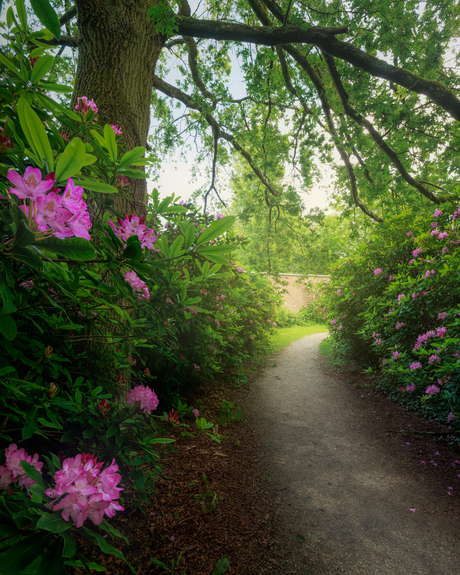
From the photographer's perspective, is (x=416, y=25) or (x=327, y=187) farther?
(x=327, y=187)

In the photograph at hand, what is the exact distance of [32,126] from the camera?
0.58 metres

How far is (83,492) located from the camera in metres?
0.71

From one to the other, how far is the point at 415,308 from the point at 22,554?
433 cm

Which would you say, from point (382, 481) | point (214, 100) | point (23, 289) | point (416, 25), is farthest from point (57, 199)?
point (214, 100)

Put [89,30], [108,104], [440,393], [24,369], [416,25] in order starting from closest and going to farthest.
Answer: [24,369], [108,104], [89,30], [440,393], [416,25]

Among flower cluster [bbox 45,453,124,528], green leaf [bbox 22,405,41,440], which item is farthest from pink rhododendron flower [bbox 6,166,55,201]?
green leaf [bbox 22,405,41,440]

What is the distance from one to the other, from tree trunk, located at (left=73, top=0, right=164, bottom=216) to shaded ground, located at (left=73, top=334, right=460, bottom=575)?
2.21m

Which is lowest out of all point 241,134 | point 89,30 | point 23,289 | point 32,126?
point 23,289

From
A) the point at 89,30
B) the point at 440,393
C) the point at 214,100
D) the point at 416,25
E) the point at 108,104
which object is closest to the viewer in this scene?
the point at 108,104

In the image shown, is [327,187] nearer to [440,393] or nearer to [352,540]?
[440,393]

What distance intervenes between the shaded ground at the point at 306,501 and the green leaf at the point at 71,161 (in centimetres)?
181

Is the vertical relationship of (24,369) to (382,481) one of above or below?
above

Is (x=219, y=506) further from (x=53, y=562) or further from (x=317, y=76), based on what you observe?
(x=317, y=76)

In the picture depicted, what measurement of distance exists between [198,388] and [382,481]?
233cm
